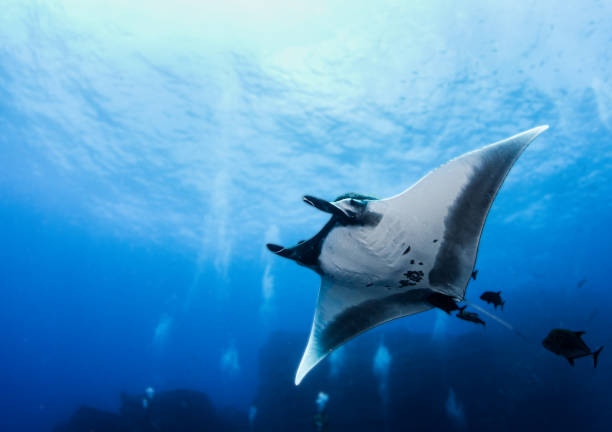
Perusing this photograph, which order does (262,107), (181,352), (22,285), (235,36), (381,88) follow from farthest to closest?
1. (181,352)
2. (22,285)
3. (262,107)
4. (381,88)
5. (235,36)

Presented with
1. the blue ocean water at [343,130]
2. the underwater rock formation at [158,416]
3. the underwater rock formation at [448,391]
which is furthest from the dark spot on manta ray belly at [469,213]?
the underwater rock formation at [158,416]

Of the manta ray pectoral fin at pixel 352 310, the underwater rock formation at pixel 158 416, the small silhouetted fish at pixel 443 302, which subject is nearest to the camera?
the small silhouetted fish at pixel 443 302

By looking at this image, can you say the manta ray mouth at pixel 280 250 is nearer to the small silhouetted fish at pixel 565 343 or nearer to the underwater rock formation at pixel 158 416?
the small silhouetted fish at pixel 565 343

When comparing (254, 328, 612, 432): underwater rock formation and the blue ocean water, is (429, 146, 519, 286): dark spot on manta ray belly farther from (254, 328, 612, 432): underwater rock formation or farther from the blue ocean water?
(254, 328, 612, 432): underwater rock formation

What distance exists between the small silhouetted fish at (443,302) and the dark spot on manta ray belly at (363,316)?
0.46ft

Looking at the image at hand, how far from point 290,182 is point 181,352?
5684 inches

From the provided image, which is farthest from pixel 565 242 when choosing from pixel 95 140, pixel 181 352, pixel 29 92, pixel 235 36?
pixel 181 352

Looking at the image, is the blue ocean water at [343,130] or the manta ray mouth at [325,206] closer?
the manta ray mouth at [325,206]

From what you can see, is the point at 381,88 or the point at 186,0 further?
the point at 381,88

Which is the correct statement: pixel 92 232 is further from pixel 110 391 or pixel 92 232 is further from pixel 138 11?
pixel 110 391

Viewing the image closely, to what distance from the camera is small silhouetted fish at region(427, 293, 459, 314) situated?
3.01m

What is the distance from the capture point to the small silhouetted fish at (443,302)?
9.86 feet

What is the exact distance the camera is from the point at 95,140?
66.3 feet

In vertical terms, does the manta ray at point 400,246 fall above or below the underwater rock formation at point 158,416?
above
